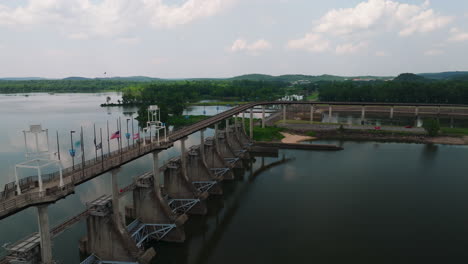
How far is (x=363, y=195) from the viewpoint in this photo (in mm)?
41656

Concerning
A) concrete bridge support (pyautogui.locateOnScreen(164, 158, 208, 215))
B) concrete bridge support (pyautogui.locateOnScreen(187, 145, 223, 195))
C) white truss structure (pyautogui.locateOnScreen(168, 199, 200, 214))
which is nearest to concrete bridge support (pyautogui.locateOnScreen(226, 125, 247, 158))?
concrete bridge support (pyautogui.locateOnScreen(187, 145, 223, 195))

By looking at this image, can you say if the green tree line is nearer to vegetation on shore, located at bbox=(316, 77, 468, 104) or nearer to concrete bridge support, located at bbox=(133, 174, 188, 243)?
vegetation on shore, located at bbox=(316, 77, 468, 104)

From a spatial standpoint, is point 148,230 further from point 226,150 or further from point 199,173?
point 226,150

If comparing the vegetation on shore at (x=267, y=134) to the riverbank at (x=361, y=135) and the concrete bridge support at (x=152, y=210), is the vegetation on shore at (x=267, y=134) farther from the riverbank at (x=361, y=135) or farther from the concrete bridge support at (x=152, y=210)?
the concrete bridge support at (x=152, y=210)

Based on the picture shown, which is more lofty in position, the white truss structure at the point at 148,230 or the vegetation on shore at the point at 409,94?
the vegetation on shore at the point at 409,94

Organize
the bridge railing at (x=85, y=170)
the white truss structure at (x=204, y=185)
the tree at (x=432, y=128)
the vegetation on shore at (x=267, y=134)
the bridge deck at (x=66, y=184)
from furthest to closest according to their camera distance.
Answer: the tree at (x=432, y=128)
the vegetation on shore at (x=267, y=134)
the white truss structure at (x=204, y=185)
the bridge railing at (x=85, y=170)
the bridge deck at (x=66, y=184)

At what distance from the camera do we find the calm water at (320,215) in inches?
1129

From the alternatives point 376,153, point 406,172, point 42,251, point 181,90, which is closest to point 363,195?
point 406,172

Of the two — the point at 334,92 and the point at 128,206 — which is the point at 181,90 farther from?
the point at 128,206

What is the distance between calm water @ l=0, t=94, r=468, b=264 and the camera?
28.7m

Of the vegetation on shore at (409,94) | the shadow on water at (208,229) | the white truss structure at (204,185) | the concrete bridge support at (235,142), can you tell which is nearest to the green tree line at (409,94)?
the vegetation on shore at (409,94)

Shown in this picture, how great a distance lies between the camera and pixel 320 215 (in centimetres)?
3603

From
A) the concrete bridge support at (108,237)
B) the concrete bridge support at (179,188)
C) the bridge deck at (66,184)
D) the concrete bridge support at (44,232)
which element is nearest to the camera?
the bridge deck at (66,184)

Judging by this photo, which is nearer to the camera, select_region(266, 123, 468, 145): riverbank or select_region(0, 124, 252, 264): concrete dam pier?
select_region(0, 124, 252, 264): concrete dam pier
